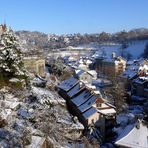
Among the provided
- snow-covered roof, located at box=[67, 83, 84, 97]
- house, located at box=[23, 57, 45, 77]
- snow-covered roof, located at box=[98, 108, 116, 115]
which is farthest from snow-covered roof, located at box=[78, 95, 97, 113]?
house, located at box=[23, 57, 45, 77]

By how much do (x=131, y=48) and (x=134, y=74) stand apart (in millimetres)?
76394

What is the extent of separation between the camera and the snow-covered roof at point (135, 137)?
22703mm

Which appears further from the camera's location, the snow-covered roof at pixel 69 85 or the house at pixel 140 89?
the house at pixel 140 89

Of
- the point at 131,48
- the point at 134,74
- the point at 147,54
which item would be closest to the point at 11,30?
the point at 134,74

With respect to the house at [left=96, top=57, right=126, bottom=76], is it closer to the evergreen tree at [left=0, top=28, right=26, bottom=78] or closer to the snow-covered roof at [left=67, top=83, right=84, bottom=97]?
the snow-covered roof at [left=67, top=83, right=84, bottom=97]

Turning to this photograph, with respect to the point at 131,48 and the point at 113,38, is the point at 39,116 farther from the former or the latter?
the point at 113,38

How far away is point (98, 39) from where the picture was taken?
623ft

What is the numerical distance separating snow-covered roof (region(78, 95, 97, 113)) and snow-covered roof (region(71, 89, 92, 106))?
828mm

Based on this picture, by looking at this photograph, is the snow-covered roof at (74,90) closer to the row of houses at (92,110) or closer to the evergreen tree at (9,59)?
the row of houses at (92,110)

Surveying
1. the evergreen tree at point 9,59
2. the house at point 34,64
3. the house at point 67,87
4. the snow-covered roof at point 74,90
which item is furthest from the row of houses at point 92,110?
the house at point 34,64

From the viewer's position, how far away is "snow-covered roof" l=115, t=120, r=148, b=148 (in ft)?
74.5

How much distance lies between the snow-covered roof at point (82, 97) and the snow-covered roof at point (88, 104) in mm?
828

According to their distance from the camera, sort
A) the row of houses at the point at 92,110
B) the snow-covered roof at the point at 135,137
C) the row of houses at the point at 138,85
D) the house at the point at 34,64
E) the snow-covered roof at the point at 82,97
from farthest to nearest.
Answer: the row of houses at the point at 138,85, the house at the point at 34,64, the snow-covered roof at the point at 82,97, the row of houses at the point at 92,110, the snow-covered roof at the point at 135,137

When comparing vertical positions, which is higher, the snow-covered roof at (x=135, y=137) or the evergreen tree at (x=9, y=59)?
the evergreen tree at (x=9, y=59)
